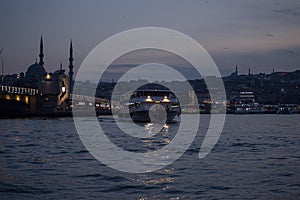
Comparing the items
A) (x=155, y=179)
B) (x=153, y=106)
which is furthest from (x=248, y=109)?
(x=155, y=179)

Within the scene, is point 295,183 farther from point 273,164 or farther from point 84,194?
point 84,194

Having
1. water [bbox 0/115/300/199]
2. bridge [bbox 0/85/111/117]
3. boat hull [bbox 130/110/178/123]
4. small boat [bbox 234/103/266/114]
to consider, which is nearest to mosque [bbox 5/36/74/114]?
bridge [bbox 0/85/111/117]

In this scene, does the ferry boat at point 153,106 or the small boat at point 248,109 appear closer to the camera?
the ferry boat at point 153,106

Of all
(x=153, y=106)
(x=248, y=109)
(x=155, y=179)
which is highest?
(x=248, y=109)

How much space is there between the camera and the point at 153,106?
6319cm

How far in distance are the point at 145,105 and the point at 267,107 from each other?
140 m

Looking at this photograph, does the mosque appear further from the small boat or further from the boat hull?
the small boat

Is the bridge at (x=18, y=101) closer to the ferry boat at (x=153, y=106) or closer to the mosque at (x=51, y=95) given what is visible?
the mosque at (x=51, y=95)

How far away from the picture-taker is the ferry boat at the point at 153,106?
63.2 m

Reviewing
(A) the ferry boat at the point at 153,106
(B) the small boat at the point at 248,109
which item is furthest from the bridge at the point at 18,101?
(B) the small boat at the point at 248,109

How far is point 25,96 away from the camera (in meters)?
104

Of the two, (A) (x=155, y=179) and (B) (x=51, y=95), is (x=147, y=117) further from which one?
(B) (x=51, y=95)

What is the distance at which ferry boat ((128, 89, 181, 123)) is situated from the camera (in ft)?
207

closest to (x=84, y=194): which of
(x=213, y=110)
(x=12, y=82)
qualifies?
(x=12, y=82)
